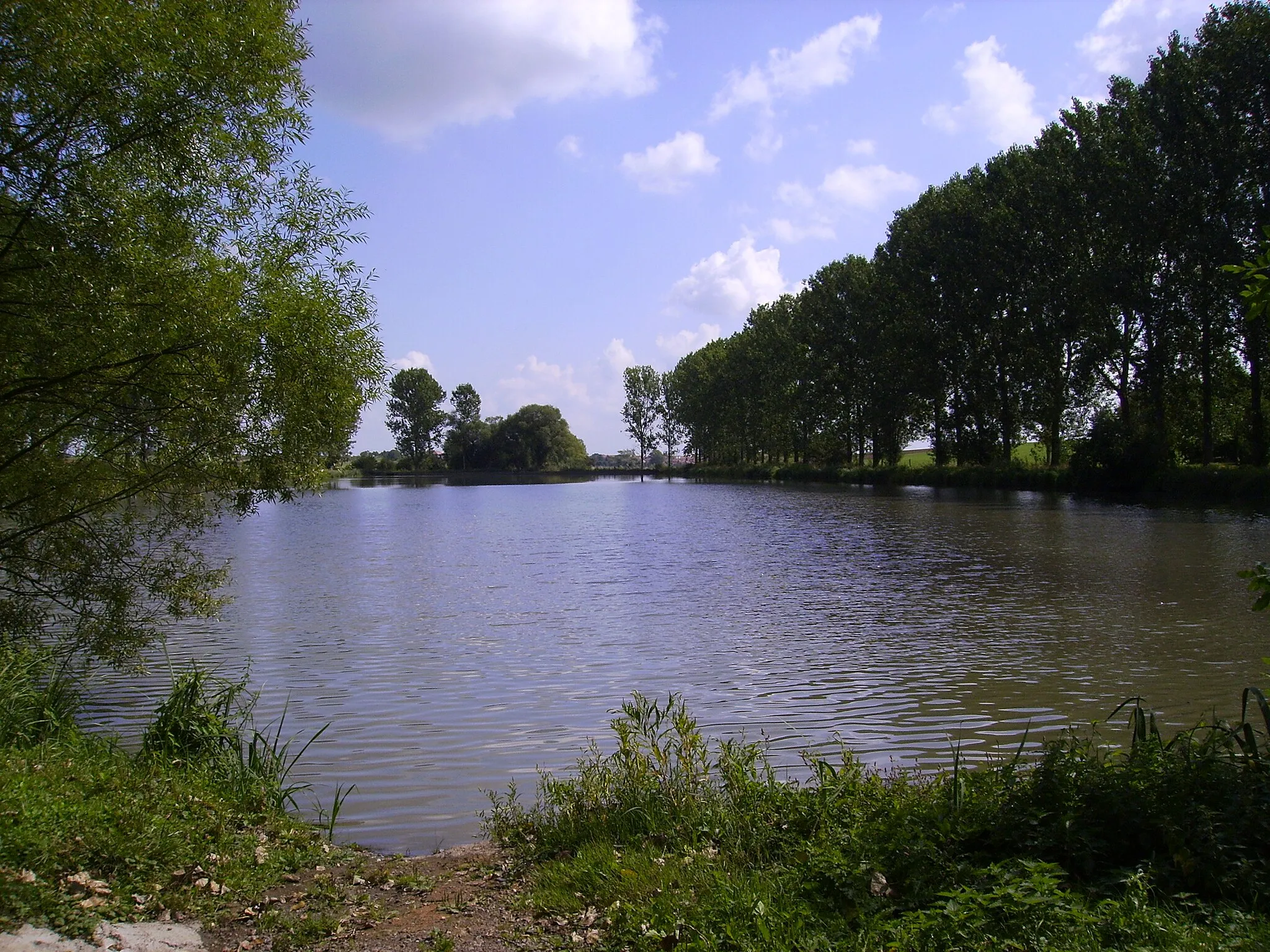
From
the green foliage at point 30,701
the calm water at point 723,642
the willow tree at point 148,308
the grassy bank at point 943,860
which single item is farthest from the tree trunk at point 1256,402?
the green foliage at point 30,701

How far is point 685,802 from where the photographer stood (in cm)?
627

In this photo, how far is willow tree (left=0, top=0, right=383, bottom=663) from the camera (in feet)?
24.7

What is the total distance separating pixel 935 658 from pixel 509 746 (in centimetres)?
670

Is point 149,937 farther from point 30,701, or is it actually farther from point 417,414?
point 417,414

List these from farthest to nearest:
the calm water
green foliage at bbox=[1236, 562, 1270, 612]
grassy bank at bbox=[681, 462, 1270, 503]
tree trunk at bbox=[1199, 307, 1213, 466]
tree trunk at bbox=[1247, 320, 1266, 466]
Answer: tree trunk at bbox=[1199, 307, 1213, 466], tree trunk at bbox=[1247, 320, 1266, 466], grassy bank at bbox=[681, 462, 1270, 503], the calm water, green foliage at bbox=[1236, 562, 1270, 612]

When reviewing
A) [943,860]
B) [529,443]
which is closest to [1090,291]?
[943,860]

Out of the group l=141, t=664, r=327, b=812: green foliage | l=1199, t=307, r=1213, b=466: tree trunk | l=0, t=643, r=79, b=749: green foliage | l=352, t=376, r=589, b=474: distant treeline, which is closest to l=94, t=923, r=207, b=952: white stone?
l=141, t=664, r=327, b=812: green foliage

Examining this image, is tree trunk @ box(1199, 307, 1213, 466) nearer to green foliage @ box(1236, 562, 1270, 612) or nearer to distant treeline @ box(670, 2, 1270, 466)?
distant treeline @ box(670, 2, 1270, 466)

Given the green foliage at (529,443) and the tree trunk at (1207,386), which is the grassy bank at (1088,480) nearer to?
the tree trunk at (1207,386)

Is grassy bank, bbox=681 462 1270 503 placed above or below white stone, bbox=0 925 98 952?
above

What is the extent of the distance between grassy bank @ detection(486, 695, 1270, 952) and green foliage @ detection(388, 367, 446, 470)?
507 ft

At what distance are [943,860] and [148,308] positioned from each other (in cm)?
771

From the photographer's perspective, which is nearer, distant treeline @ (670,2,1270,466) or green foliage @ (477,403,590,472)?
distant treeline @ (670,2,1270,466)

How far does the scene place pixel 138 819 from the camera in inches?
211
